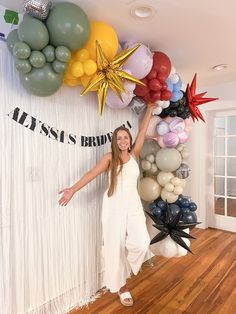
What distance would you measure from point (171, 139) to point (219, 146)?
76.1 inches

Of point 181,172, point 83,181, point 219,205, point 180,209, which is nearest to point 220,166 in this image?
point 219,205

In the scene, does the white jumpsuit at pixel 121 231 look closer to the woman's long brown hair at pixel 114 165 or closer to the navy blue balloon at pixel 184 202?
the woman's long brown hair at pixel 114 165

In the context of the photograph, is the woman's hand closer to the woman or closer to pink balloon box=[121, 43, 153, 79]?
the woman

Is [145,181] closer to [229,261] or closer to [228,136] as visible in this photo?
[229,261]

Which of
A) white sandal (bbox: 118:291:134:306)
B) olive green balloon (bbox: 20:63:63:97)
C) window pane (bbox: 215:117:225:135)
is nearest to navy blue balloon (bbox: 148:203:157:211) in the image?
white sandal (bbox: 118:291:134:306)

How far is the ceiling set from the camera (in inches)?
67.5

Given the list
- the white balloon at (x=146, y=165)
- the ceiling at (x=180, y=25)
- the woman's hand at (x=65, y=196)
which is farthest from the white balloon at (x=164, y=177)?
the ceiling at (x=180, y=25)

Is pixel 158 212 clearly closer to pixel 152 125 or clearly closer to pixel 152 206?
pixel 152 206

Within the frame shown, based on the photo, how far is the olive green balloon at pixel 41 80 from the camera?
5.17ft

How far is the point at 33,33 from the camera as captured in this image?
1486 mm

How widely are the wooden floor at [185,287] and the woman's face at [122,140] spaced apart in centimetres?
130

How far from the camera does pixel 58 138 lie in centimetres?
196

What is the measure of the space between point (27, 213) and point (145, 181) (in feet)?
4.03

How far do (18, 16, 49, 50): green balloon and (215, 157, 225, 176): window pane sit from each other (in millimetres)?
3343
